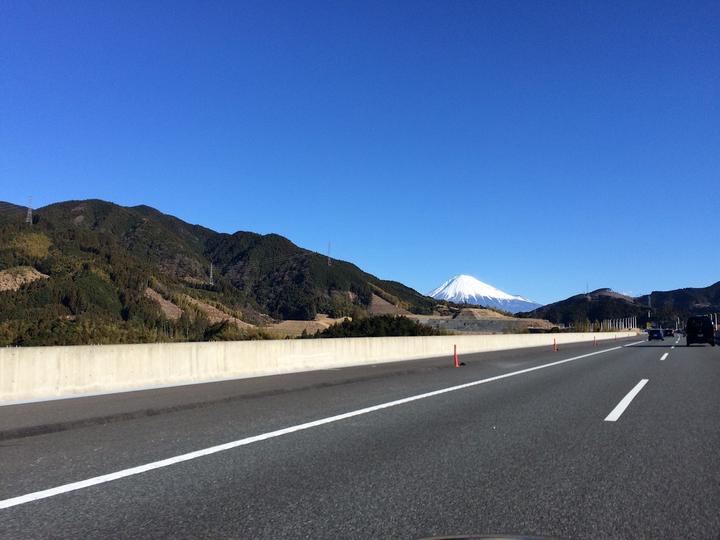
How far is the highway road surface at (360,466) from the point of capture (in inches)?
199

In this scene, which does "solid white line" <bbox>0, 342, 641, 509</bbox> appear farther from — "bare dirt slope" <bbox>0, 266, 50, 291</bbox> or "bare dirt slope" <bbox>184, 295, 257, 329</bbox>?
"bare dirt slope" <bbox>184, 295, 257, 329</bbox>

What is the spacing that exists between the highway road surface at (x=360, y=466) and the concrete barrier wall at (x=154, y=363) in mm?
944

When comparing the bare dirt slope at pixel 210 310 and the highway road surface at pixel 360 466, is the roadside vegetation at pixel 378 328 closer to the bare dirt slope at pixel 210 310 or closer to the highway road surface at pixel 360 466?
the highway road surface at pixel 360 466

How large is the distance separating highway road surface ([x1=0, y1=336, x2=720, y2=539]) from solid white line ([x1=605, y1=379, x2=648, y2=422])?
0.03m

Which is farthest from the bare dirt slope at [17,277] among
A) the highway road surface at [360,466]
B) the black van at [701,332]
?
the highway road surface at [360,466]

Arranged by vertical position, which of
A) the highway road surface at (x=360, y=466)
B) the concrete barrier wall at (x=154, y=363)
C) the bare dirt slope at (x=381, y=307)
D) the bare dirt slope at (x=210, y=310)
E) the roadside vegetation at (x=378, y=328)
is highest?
the bare dirt slope at (x=381, y=307)

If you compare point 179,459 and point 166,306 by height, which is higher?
point 166,306

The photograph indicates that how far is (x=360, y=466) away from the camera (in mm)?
7016

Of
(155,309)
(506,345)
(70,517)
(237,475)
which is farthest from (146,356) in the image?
(155,309)

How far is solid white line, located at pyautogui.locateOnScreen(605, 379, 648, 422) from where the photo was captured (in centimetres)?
1060

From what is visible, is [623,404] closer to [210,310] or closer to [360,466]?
[360,466]

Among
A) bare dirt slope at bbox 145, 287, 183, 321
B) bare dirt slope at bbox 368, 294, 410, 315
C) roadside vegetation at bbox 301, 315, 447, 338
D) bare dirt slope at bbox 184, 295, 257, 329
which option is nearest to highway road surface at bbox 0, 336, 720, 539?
roadside vegetation at bbox 301, 315, 447, 338

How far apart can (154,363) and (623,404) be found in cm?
973

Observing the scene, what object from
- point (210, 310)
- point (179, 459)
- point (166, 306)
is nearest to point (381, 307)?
point (210, 310)
